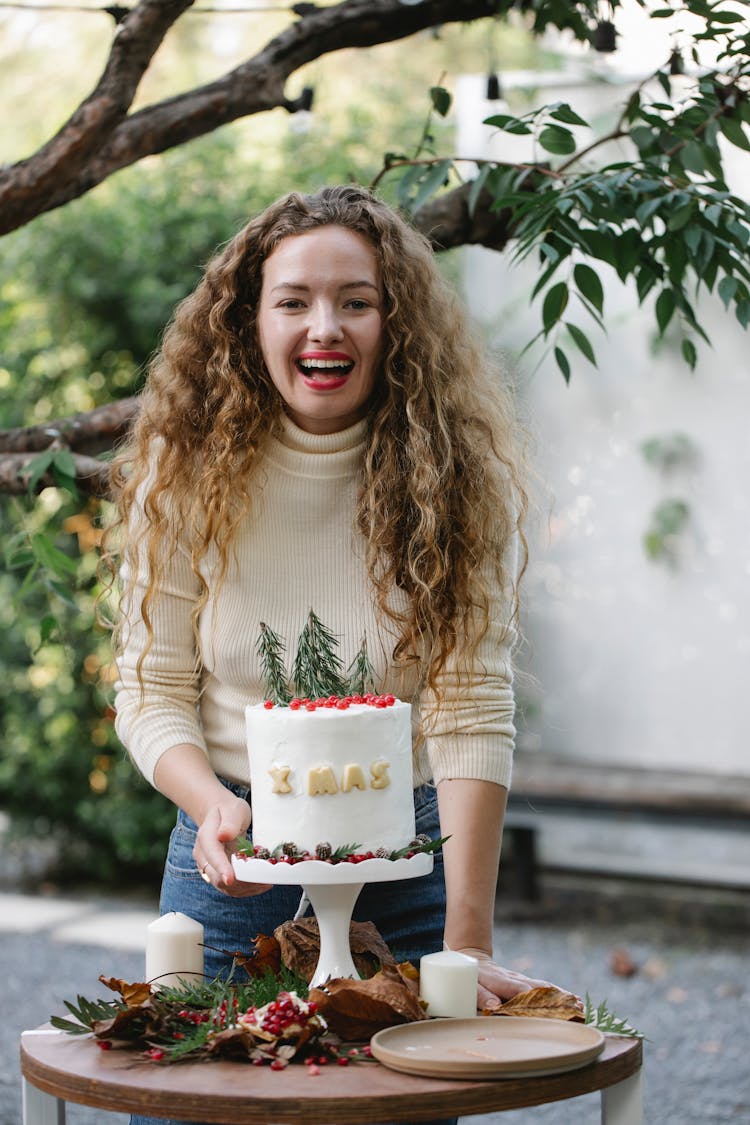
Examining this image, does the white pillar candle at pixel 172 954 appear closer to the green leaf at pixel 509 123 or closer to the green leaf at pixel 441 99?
the green leaf at pixel 509 123

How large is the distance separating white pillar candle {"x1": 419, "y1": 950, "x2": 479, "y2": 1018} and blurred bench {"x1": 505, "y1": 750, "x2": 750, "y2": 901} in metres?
3.72

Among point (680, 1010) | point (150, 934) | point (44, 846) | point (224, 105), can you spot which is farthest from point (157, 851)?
point (150, 934)

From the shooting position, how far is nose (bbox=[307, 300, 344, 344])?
73.4 inches

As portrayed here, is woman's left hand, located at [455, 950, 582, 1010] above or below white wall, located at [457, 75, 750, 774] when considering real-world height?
below

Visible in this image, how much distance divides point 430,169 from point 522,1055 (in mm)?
1800

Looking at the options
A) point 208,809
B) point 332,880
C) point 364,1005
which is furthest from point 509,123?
point 364,1005

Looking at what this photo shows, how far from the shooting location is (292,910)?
6.49 feet

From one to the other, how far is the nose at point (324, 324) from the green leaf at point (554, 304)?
0.55 m

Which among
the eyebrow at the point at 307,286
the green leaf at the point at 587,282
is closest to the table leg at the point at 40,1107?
the eyebrow at the point at 307,286

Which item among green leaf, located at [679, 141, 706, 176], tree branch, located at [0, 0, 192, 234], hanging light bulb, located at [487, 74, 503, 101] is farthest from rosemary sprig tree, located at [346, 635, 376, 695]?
hanging light bulb, located at [487, 74, 503, 101]

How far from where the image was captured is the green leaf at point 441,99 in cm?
274

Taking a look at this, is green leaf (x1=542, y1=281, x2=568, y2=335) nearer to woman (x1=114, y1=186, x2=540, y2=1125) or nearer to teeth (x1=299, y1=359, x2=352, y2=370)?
woman (x1=114, y1=186, x2=540, y2=1125)

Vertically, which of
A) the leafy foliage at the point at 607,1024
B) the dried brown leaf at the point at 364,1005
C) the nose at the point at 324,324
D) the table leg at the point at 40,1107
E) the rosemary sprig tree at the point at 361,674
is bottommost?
the table leg at the point at 40,1107

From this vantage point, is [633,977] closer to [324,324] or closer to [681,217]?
[681,217]
